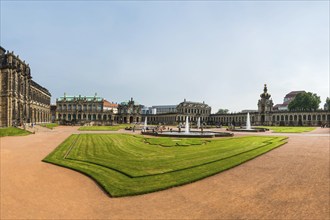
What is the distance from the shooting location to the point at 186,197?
421 inches

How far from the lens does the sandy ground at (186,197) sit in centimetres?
908

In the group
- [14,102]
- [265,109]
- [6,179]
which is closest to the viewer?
[6,179]

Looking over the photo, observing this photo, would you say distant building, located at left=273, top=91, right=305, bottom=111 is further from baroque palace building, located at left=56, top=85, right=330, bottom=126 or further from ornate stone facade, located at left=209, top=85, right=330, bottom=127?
ornate stone facade, located at left=209, top=85, right=330, bottom=127

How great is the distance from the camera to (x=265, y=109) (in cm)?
10988

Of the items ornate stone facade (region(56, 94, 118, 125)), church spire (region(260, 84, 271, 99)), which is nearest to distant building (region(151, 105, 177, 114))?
ornate stone facade (region(56, 94, 118, 125))

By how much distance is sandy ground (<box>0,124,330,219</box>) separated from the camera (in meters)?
9.08

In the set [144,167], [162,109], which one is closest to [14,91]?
[144,167]

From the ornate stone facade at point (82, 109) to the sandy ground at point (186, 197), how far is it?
395 ft

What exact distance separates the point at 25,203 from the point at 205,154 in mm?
13750

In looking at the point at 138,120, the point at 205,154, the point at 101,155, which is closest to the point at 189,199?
the point at 205,154

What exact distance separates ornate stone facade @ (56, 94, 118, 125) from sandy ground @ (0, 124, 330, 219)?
120529mm

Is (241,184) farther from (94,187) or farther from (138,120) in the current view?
(138,120)

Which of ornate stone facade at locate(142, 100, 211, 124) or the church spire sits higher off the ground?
the church spire

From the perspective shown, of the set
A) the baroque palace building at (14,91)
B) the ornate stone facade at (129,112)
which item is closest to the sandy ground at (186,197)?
the baroque palace building at (14,91)
